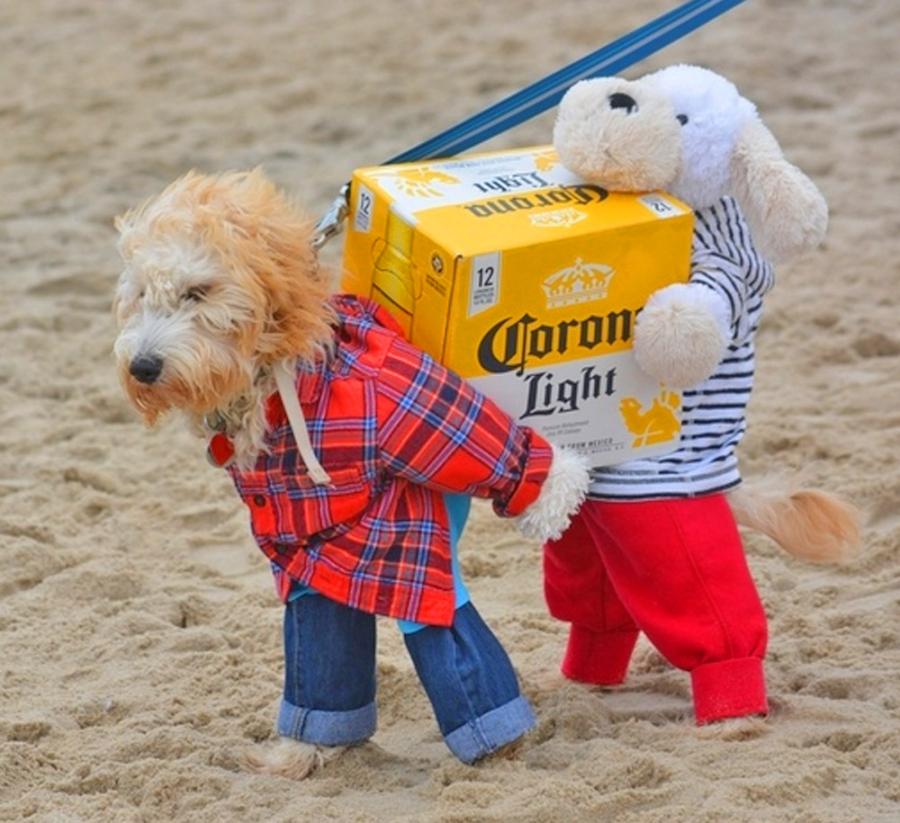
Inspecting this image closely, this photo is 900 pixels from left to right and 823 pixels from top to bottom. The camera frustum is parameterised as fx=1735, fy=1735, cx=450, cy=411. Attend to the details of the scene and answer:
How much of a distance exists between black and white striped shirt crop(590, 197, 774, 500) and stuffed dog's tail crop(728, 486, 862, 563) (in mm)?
135

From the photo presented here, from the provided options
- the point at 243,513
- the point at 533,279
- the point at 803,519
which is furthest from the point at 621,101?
the point at 243,513

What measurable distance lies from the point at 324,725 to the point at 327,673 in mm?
96

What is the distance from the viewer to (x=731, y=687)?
2803 millimetres

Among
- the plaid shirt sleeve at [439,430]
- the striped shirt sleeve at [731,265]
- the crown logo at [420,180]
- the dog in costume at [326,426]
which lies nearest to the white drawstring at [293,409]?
the dog in costume at [326,426]

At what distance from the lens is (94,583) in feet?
11.7

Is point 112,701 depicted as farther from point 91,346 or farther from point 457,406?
point 91,346

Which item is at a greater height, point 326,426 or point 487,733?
point 326,426

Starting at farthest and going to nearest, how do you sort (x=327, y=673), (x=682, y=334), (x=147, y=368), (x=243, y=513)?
(x=243, y=513) → (x=327, y=673) → (x=682, y=334) → (x=147, y=368)

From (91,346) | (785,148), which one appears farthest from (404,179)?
(785,148)

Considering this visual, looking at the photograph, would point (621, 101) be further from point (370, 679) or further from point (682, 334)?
point (370, 679)

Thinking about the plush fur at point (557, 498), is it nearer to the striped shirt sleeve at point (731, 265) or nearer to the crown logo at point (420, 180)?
the striped shirt sleeve at point (731, 265)

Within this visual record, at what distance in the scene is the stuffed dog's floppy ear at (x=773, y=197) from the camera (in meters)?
2.64

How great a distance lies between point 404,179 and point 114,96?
459cm

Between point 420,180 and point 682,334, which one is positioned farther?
point 420,180
